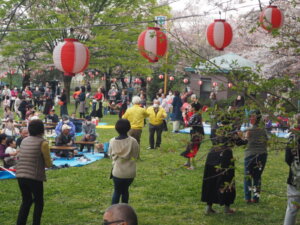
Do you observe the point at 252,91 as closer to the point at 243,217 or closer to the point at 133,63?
the point at 243,217

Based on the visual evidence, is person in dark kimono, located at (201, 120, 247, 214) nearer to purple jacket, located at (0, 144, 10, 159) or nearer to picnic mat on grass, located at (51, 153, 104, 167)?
picnic mat on grass, located at (51, 153, 104, 167)

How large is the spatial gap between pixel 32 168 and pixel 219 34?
702cm

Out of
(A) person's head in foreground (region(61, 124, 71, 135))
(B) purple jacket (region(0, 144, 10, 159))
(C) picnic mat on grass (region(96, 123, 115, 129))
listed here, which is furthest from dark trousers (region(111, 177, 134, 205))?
(C) picnic mat on grass (region(96, 123, 115, 129))

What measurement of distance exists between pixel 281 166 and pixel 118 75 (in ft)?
94.2

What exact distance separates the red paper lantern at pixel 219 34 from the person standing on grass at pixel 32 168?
6633 millimetres

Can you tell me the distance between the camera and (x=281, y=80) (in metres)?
4.42

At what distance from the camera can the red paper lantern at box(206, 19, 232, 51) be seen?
1168 centimetres

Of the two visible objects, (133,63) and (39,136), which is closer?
(39,136)

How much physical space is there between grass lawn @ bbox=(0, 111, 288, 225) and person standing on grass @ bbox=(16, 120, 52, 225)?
107 centimetres

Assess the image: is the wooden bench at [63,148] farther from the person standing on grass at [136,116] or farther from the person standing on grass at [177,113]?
the person standing on grass at [177,113]

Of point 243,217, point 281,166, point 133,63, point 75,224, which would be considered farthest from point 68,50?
point 133,63

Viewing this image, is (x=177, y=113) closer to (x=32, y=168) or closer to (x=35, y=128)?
(x=35, y=128)

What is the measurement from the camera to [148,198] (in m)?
8.75

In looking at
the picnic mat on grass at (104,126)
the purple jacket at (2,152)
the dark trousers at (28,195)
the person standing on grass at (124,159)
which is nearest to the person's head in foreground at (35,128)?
the dark trousers at (28,195)
